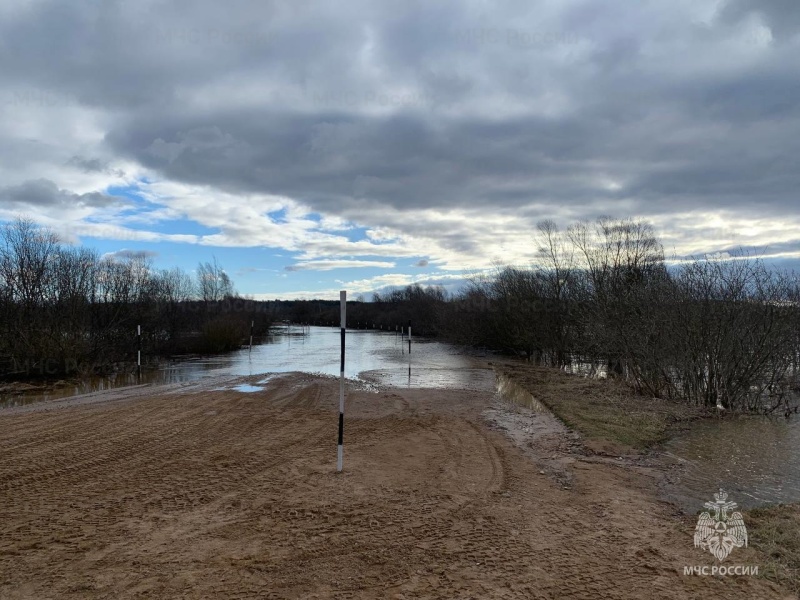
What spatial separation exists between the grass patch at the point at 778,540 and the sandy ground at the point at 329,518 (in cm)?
19

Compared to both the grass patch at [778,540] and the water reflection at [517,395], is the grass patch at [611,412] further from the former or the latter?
the grass patch at [778,540]

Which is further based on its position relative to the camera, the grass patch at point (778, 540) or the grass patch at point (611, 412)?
the grass patch at point (611, 412)

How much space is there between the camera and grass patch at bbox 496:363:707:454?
8.88 metres

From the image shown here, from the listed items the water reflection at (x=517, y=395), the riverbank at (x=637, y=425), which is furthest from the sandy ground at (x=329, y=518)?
the water reflection at (x=517, y=395)

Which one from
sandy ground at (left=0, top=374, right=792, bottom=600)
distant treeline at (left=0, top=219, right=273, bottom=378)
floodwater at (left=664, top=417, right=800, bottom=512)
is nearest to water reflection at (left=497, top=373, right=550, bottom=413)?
floodwater at (left=664, top=417, right=800, bottom=512)

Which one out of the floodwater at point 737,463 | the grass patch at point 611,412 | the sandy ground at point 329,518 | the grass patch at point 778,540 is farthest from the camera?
the grass patch at point 611,412

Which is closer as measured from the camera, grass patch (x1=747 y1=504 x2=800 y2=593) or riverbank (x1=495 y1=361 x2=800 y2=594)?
grass patch (x1=747 y1=504 x2=800 y2=593)

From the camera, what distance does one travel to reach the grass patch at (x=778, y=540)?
4.00 m

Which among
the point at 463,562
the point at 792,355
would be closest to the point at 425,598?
the point at 463,562

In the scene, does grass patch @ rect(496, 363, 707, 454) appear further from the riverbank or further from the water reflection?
the water reflection

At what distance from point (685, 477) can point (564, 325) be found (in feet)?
71.8

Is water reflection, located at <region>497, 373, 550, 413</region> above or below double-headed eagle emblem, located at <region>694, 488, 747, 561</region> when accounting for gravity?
below

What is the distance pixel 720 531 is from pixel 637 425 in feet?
17.8

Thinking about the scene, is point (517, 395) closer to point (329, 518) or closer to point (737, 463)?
point (737, 463)
